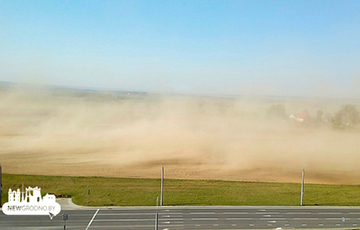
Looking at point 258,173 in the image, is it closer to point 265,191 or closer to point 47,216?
point 265,191

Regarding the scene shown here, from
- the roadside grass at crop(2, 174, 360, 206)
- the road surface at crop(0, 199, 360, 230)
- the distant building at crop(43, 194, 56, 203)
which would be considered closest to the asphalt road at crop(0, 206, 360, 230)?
the road surface at crop(0, 199, 360, 230)

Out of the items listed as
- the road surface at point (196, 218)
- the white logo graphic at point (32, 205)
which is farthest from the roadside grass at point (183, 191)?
the white logo graphic at point (32, 205)

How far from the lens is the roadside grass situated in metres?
26.6

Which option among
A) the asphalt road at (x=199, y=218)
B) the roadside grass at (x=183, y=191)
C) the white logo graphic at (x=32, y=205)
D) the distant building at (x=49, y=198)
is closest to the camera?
the asphalt road at (x=199, y=218)

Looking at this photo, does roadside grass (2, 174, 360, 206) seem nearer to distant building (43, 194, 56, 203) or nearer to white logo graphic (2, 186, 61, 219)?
distant building (43, 194, 56, 203)

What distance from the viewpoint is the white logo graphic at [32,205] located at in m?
23.1

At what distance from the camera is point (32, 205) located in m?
23.6

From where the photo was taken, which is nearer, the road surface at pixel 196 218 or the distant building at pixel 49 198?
the road surface at pixel 196 218

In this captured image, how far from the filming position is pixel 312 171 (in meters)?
39.4

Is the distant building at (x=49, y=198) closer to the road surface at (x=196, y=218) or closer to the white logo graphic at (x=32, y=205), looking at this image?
the white logo graphic at (x=32, y=205)

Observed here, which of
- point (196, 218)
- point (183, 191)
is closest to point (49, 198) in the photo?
point (183, 191)

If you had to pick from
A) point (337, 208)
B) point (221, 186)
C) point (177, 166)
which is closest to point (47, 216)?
point (221, 186)

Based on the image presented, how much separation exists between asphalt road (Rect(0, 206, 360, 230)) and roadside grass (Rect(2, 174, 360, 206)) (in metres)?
1.25

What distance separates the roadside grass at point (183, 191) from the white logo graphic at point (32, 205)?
1.55 m
